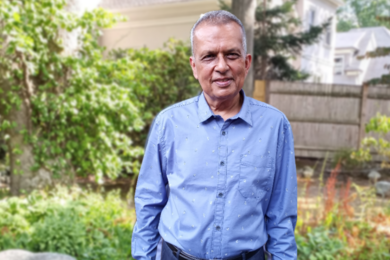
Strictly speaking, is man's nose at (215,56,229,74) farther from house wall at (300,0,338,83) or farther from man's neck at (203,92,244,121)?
house wall at (300,0,338,83)

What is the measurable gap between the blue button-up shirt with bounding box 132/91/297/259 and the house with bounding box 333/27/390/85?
96.4ft

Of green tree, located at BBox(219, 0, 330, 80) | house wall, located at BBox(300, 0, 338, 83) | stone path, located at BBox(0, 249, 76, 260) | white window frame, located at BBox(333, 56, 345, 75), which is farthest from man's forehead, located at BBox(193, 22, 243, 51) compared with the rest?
white window frame, located at BBox(333, 56, 345, 75)

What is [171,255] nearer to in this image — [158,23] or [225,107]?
[225,107]

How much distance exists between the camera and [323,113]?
10859 mm

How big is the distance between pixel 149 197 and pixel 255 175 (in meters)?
0.54

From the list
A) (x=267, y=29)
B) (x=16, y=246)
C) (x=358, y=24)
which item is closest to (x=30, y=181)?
(x=16, y=246)

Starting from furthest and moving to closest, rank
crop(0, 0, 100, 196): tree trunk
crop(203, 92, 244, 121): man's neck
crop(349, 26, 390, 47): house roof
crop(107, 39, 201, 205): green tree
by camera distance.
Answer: crop(349, 26, 390, 47): house roof < crop(107, 39, 201, 205): green tree < crop(0, 0, 100, 196): tree trunk < crop(203, 92, 244, 121): man's neck

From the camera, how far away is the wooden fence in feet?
35.2

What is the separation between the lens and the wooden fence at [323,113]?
35.2ft

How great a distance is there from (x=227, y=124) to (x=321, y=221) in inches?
138

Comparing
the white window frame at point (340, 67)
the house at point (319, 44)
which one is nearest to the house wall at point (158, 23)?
the house at point (319, 44)

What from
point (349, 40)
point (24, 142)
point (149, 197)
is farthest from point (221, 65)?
point (349, 40)

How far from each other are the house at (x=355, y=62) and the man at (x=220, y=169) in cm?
2937

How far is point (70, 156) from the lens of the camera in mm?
5934
